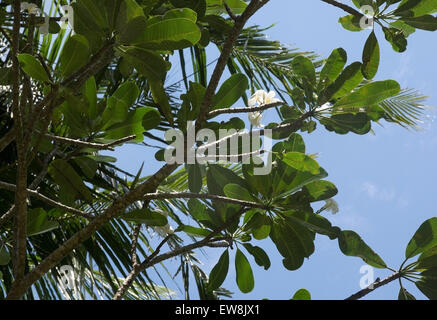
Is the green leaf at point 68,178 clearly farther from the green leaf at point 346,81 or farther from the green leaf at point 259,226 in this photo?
the green leaf at point 346,81

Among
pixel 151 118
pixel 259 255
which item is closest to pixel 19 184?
pixel 151 118

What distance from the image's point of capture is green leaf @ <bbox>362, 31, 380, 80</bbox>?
1.09m

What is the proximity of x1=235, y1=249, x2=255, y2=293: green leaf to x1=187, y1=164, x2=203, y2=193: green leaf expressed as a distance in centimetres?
19

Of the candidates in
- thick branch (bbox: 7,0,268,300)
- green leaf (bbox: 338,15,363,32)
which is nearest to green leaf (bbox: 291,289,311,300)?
thick branch (bbox: 7,0,268,300)

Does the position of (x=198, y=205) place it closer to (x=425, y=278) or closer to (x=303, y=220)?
(x=303, y=220)

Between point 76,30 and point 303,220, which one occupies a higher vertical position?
point 76,30

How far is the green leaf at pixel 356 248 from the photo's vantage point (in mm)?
1043

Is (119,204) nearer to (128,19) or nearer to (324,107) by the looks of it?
(128,19)

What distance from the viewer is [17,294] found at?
36.4 inches

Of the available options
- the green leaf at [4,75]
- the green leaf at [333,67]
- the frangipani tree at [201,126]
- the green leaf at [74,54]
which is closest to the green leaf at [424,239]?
the frangipani tree at [201,126]

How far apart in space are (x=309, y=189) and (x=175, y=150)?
9.9 inches

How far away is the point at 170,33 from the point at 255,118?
9.3 inches
